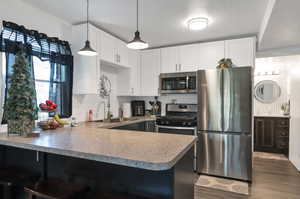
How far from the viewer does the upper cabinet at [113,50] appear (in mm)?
2961

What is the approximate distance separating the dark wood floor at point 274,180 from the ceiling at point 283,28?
2.18 metres

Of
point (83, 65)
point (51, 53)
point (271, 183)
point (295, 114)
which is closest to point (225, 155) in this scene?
point (271, 183)

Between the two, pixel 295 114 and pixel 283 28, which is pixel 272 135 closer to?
pixel 295 114

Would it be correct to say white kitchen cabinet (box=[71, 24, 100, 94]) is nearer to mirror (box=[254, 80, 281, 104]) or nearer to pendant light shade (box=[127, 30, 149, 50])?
pendant light shade (box=[127, 30, 149, 50])

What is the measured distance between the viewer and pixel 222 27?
2.93m

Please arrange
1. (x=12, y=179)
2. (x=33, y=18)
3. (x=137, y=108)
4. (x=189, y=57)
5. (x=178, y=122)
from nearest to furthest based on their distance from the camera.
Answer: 1. (x=12, y=179)
2. (x=33, y=18)
3. (x=178, y=122)
4. (x=189, y=57)
5. (x=137, y=108)

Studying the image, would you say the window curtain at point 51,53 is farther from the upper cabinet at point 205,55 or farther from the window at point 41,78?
the upper cabinet at point 205,55

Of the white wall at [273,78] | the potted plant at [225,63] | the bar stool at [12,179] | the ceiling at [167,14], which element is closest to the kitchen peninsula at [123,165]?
the bar stool at [12,179]

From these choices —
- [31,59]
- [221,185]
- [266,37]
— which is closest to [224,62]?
[266,37]

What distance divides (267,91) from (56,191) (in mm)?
5309

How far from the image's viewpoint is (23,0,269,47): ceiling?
2.23 meters

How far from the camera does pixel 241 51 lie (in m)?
3.22

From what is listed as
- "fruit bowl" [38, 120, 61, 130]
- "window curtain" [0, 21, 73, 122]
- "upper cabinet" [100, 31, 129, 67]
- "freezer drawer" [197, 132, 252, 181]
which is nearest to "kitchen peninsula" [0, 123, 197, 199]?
"fruit bowl" [38, 120, 61, 130]

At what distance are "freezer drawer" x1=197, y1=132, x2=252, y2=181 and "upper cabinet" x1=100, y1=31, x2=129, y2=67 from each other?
1.95 m
